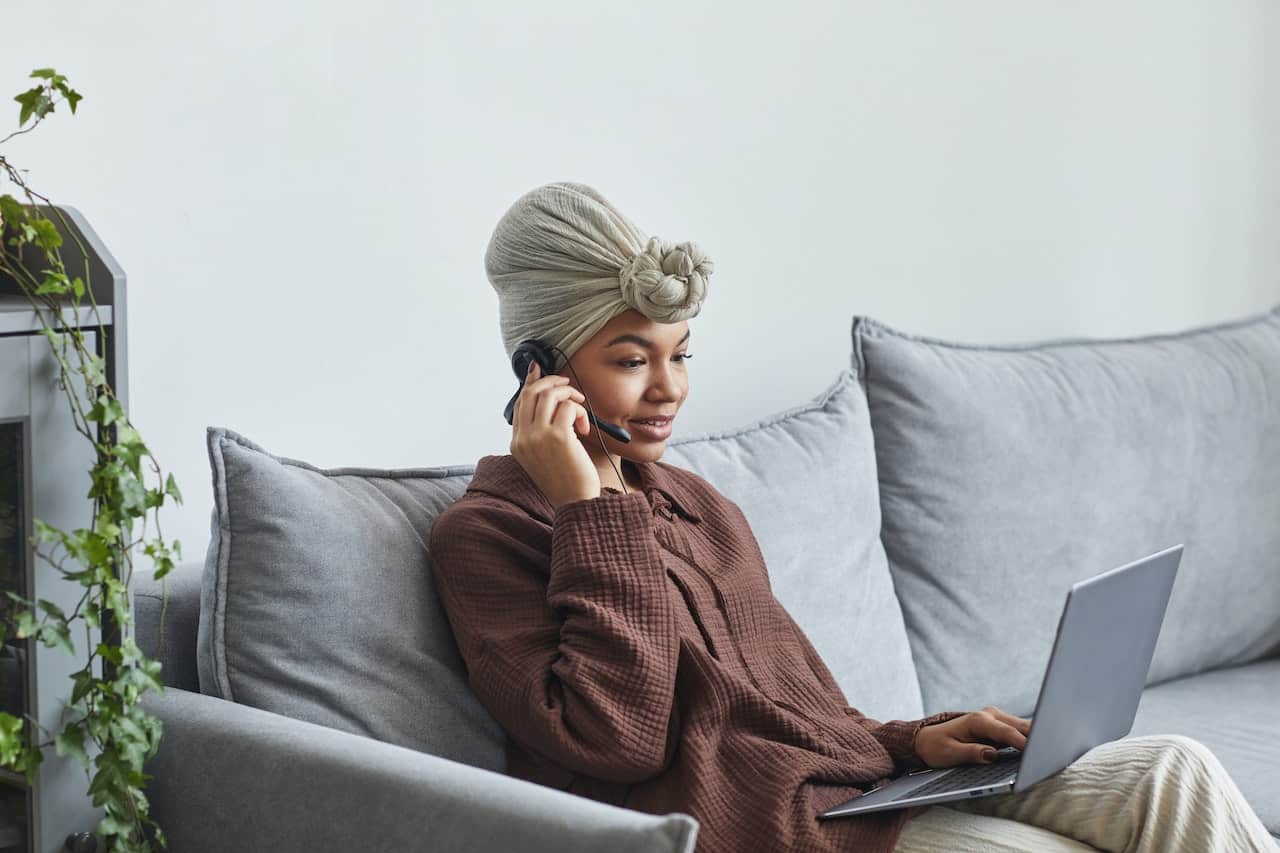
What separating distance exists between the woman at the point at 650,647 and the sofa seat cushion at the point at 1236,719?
0.53m

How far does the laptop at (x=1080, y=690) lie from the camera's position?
4.20 ft

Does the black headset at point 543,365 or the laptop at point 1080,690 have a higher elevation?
the black headset at point 543,365

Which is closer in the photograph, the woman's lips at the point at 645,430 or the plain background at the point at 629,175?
the woman's lips at the point at 645,430

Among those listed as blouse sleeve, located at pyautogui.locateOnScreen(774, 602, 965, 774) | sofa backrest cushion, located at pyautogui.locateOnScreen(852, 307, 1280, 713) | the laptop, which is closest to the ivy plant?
the laptop

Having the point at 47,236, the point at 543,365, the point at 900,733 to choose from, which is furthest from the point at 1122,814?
the point at 47,236

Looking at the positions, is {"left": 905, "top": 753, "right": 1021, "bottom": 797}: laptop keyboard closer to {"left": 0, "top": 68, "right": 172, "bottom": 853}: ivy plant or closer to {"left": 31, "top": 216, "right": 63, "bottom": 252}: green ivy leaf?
{"left": 0, "top": 68, "right": 172, "bottom": 853}: ivy plant

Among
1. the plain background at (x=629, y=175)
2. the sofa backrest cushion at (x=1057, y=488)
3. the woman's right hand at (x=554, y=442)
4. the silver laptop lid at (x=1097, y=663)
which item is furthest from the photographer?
the sofa backrest cushion at (x=1057, y=488)

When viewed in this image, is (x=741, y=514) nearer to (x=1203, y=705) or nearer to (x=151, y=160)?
(x=151, y=160)

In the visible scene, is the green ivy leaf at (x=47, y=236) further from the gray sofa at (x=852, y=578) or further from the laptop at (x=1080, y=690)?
the laptop at (x=1080, y=690)

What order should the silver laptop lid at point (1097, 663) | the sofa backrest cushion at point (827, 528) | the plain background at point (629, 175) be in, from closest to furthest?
the silver laptop lid at point (1097, 663), the plain background at point (629, 175), the sofa backrest cushion at point (827, 528)

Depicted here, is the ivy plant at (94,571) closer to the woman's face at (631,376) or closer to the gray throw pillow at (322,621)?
the gray throw pillow at (322,621)

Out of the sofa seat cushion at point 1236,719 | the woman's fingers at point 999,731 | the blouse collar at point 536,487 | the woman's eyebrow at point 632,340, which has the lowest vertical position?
the sofa seat cushion at point 1236,719

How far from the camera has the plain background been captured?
168cm

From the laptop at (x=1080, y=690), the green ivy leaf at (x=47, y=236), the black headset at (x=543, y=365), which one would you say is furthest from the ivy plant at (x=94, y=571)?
the laptop at (x=1080, y=690)
